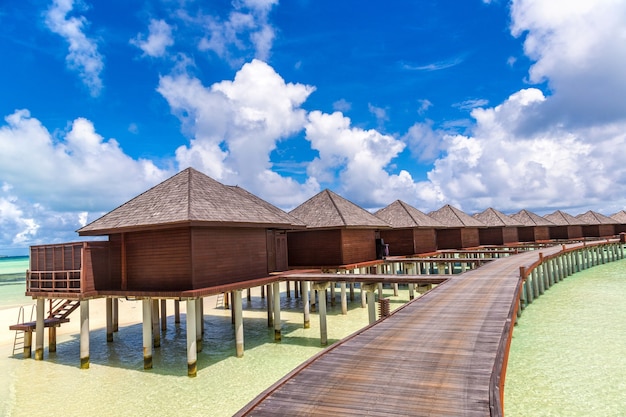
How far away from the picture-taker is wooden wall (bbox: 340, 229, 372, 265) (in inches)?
874

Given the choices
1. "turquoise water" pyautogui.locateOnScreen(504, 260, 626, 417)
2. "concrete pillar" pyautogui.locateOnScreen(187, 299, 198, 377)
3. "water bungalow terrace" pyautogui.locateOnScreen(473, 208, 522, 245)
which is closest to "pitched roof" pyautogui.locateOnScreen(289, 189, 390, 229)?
"turquoise water" pyautogui.locateOnScreen(504, 260, 626, 417)

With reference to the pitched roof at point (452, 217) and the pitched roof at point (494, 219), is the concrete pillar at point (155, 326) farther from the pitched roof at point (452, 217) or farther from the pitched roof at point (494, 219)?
the pitched roof at point (494, 219)

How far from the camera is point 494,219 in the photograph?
43.7 meters

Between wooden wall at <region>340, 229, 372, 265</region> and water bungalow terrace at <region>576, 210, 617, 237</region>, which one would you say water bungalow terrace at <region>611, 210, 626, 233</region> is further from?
wooden wall at <region>340, 229, 372, 265</region>

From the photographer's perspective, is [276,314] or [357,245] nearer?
[276,314]

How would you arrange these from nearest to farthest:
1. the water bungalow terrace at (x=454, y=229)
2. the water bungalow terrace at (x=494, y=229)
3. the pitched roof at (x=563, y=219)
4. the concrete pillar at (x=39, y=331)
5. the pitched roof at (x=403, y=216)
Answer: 1. the concrete pillar at (x=39, y=331)
2. the pitched roof at (x=403, y=216)
3. the water bungalow terrace at (x=454, y=229)
4. the water bungalow terrace at (x=494, y=229)
5. the pitched roof at (x=563, y=219)

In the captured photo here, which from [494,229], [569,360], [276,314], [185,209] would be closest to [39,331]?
[185,209]

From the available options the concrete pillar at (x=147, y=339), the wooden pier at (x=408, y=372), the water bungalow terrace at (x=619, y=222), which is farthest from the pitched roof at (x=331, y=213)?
the water bungalow terrace at (x=619, y=222)

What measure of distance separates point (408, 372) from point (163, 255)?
34.7ft

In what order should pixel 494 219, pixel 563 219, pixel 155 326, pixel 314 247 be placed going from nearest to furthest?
pixel 155 326, pixel 314 247, pixel 494 219, pixel 563 219

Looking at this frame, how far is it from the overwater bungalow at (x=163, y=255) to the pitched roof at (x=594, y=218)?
181 feet

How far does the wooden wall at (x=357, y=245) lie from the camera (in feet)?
72.8

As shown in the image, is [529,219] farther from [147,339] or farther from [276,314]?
[147,339]

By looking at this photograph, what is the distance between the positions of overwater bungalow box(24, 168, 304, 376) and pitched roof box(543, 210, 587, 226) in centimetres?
4981
